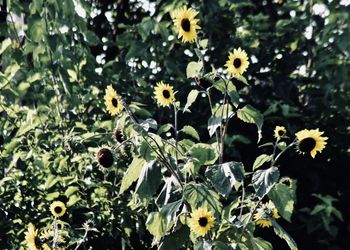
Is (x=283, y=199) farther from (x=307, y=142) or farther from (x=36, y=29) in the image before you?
(x=36, y=29)

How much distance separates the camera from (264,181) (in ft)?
6.20

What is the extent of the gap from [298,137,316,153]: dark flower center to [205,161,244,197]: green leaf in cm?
20

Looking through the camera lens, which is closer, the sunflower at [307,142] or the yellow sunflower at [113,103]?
the sunflower at [307,142]

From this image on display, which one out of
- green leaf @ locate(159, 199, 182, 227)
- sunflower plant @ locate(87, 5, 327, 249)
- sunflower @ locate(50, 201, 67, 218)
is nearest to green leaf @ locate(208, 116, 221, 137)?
sunflower plant @ locate(87, 5, 327, 249)

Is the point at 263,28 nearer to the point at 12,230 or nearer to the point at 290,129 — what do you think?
the point at 290,129

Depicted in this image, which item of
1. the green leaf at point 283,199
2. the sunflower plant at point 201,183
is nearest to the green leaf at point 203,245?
the sunflower plant at point 201,183

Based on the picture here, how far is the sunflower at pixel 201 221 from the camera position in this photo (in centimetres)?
195

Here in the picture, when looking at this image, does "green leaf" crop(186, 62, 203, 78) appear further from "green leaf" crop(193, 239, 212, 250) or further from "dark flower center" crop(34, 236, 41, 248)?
"dark flower center" crop(34, 236, 41, 248)

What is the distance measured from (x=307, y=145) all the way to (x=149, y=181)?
1.50 feet

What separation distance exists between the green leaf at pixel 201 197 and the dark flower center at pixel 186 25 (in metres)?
0.49

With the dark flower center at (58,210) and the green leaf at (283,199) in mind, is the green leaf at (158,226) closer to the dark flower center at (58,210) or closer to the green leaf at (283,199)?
the green leaf at (283,199)

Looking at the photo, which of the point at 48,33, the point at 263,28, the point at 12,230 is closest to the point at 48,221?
the point at 12,230

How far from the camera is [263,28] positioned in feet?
12.7

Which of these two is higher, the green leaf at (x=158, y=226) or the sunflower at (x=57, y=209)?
the sunflower at (x=57, y=209)
